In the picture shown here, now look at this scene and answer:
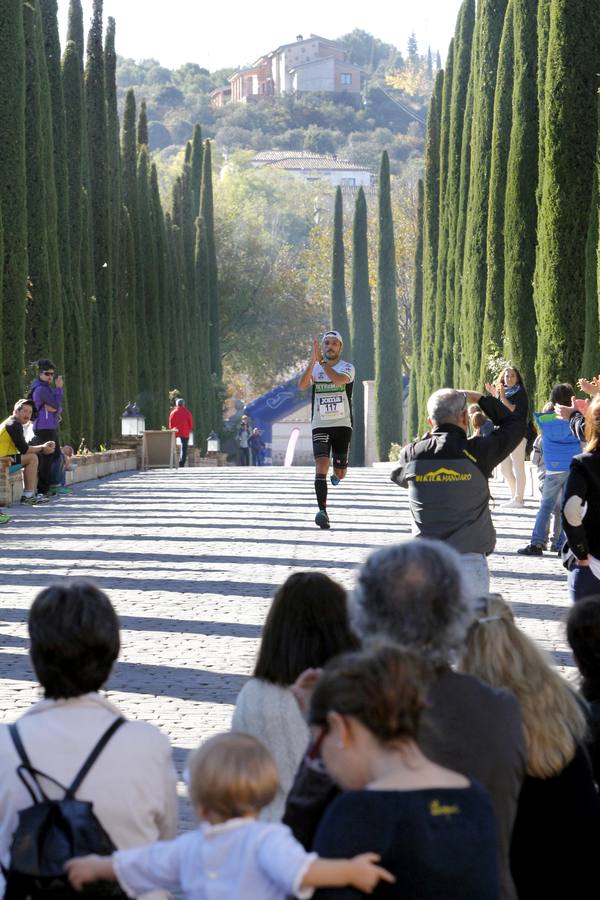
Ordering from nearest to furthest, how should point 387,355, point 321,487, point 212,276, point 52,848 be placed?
point 52,848 < point 321,487 < point 387,355 < point 212,276

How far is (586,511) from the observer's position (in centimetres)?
788

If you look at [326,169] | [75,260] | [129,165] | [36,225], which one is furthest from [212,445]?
[326,169]

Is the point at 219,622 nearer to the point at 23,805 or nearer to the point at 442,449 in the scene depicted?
the point at 442,449

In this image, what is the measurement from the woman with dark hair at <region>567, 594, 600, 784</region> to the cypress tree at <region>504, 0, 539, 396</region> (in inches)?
863

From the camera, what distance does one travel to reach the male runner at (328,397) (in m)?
15.4

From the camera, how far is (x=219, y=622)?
427 inches

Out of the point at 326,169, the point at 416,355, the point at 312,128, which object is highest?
the point at 312,128

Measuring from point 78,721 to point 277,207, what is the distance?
113559 millimetres

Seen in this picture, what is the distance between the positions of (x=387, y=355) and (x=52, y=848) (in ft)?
181

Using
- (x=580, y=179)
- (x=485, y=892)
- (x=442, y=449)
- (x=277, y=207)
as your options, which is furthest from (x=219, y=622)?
(x=277, y=207)

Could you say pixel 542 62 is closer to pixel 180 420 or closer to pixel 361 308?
pixel 180 420

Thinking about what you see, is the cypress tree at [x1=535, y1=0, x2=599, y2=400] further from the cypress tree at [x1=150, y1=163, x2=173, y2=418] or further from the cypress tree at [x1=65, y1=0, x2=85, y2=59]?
the cypress tree at [x1=150, y1=163, x2=173, y2=418]

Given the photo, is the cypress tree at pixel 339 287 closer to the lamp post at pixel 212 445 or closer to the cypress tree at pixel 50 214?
the lamp post at pixel 212 445

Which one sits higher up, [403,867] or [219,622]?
[403,867]
